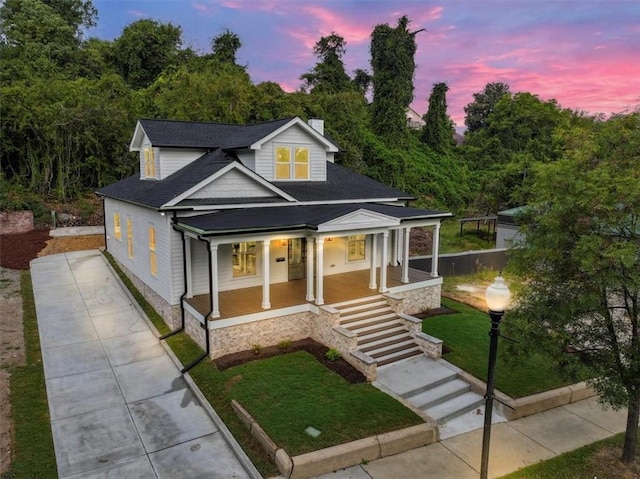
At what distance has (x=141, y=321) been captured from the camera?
1364cm

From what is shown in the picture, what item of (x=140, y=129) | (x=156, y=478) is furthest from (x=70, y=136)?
(x=156, y=478)

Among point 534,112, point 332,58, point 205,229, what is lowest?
point 205,229

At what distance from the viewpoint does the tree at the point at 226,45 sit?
38062 millimetres

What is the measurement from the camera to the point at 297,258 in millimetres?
15000

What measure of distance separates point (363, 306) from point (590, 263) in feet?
23.6

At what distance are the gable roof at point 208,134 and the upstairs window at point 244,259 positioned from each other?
12.1 ft

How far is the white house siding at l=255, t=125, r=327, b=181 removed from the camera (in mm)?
15500

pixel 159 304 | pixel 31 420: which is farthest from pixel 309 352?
pixel 31 420

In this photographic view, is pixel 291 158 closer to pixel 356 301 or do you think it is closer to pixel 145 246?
pixel 145 246

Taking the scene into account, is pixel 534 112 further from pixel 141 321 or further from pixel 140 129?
pixel 141 321

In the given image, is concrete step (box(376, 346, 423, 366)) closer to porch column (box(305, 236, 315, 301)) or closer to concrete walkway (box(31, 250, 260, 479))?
porch column (box(305, 236, 315, 301))

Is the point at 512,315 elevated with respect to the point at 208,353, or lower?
Answer: elevated

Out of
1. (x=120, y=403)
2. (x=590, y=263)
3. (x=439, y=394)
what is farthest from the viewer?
(x=439, y=394)

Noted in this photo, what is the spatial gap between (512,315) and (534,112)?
43673mm
